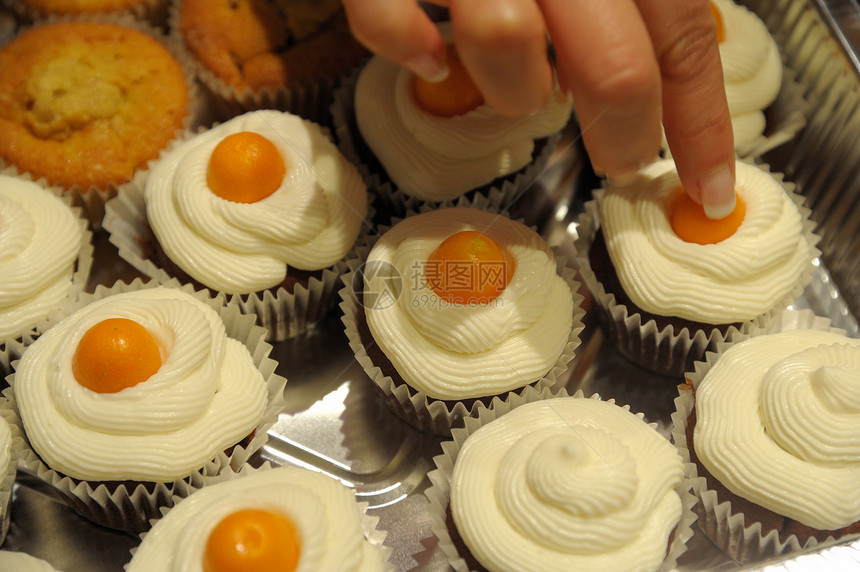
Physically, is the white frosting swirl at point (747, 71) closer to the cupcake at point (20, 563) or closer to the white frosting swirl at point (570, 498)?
the white frosting swirl at point (570, 498)

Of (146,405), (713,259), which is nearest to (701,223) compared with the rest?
(713,259)

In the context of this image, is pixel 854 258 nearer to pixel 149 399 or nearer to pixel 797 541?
pixel 797 541

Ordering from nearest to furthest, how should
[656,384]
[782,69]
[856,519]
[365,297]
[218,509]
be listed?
[218,509] < [856,519] < [365,297] < [656,384] < [782,69]

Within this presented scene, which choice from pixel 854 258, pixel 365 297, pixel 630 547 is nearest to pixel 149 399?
pixel 365 297

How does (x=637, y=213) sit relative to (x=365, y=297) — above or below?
above

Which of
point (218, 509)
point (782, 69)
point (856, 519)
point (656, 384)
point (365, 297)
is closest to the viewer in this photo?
point (218, 509)

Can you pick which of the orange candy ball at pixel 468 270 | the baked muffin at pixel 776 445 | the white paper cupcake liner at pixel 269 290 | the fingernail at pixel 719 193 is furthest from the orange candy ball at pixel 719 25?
the white paper cupcake liner at pixel 269 290

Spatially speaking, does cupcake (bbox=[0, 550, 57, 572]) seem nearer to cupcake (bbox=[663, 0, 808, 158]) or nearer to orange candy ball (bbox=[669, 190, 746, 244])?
orange candy ball (bbox=[669, 190, 746, 244])
